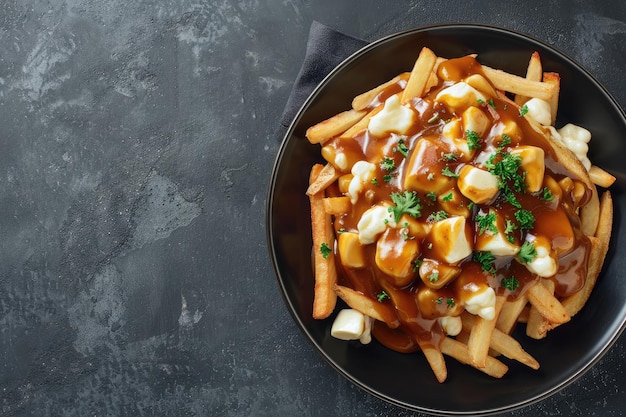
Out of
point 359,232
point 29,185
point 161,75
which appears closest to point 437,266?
point 359,232

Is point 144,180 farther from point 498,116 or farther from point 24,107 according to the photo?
point 498,116

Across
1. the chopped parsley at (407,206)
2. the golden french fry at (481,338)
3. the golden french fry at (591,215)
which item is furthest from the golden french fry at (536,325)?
the chopped parsley at (407,206)

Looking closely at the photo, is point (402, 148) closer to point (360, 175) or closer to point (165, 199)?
point (360, 175)

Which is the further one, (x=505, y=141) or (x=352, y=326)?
(x=352, y=326)

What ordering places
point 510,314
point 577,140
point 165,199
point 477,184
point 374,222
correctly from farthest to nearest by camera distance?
point 165,199
point 577,140
point 510,314
point 374,222
point 477,184

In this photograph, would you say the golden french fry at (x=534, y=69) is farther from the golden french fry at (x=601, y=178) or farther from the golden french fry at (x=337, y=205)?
the golden french fry at (x=337, y=205)

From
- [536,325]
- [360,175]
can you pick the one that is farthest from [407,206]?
[536,325]

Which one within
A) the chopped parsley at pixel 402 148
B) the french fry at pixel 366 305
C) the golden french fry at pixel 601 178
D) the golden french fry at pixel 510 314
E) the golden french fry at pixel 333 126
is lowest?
the golden french fry at pixel 510 314
